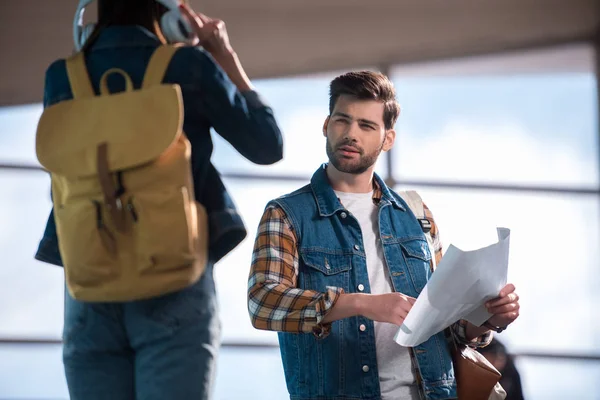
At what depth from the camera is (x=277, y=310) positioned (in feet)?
5.92

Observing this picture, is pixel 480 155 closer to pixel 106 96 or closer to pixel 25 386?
pixel 25 386

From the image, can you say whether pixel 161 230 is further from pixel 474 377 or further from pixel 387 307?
pixel 474 377

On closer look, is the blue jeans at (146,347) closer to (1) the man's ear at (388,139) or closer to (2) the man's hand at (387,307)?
(2) the man's hand at (387,307)

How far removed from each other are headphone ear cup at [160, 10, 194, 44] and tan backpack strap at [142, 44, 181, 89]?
74 millimetres

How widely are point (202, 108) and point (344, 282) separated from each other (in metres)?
0.58

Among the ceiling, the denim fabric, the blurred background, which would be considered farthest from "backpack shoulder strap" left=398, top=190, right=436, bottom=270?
the ceiling

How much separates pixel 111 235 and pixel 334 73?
133 inches

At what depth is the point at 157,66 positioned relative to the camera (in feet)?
4.88

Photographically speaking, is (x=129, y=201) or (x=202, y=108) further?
(x=202, y=108)

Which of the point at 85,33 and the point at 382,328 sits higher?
the point at 85,33

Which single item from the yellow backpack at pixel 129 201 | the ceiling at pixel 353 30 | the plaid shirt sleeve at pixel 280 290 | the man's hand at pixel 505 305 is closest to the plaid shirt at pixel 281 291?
the plaid shirt sleeve at pixel 280 290

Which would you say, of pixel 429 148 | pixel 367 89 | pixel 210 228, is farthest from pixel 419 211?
pixel 429 148

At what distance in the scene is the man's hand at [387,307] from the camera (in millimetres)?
1741

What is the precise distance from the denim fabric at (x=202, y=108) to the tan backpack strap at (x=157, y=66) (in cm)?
1
